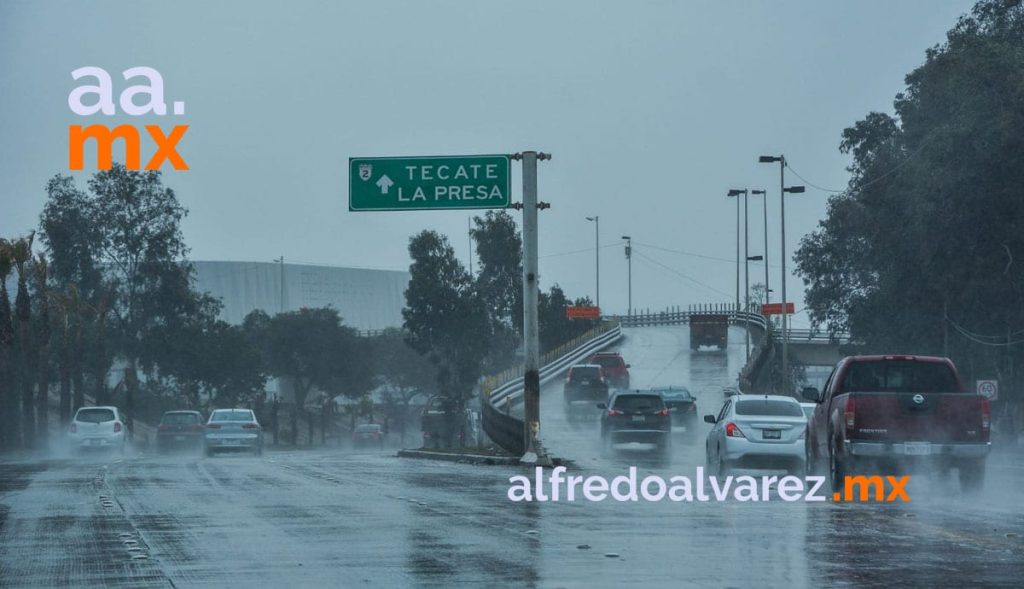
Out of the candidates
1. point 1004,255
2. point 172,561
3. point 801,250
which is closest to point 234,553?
point 172,561

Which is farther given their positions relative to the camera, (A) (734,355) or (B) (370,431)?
(A) (734,355)

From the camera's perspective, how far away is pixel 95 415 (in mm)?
47031

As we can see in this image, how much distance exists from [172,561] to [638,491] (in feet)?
33.3

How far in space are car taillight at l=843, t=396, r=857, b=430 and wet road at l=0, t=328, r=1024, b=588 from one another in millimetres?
1306

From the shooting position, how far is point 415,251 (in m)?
110

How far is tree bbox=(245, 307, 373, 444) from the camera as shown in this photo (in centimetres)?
12062

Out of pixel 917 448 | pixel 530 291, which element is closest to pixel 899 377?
pixel 917 448

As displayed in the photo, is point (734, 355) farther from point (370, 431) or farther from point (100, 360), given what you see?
point (100, 360)

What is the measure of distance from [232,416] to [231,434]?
28.8 inches

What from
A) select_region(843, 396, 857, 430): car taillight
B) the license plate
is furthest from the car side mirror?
the license plate

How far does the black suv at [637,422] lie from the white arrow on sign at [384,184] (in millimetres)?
7966

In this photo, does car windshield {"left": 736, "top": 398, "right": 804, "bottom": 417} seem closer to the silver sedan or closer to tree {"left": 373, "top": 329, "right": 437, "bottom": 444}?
the silver sedan

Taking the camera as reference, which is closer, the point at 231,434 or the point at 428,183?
the point at 428,183

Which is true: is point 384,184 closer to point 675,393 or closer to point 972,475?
point 972,475
